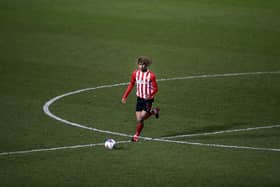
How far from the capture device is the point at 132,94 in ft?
88.0

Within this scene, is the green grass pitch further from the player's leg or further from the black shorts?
the black shorts

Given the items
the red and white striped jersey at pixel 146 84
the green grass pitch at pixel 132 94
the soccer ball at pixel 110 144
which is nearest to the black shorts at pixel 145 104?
the red and white striped jersey at pixel 146 84

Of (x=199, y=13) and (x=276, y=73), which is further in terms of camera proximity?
(x=199, y=13)

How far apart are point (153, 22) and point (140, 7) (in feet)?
9.31

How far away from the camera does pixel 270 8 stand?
39.2 meters

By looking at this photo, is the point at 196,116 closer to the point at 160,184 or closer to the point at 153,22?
the point at 160,184

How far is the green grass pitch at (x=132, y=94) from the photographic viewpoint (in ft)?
63.6

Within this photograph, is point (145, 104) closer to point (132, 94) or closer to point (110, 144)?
point (110, 144)

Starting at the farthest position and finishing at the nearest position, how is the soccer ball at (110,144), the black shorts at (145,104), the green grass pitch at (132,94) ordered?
the black shorts at (145,104) < the soccer ball at (110,144) < the green grass pitch at (132,94)

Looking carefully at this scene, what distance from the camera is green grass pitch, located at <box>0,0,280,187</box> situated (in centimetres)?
1937

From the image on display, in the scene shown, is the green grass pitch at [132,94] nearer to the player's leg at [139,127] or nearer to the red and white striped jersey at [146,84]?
the player's leg at [139,127]

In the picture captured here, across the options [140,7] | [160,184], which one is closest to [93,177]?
[160,184]

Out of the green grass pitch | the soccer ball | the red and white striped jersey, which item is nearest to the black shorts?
the red and white striped jersey

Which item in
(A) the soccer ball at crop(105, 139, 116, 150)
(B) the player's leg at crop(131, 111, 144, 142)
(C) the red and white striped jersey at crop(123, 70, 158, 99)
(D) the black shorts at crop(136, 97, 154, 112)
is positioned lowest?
(A) the soccer ball at crop(105, 139, 116, 150)
